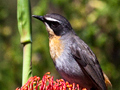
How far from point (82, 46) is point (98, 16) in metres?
1.86

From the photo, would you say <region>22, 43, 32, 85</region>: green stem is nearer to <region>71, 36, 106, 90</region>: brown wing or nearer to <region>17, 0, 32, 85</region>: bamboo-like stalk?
<region>17, 0, 32, 85</region>: bamboo-like stalk

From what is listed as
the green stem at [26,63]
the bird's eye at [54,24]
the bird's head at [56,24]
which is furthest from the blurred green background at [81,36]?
the green stem at [26,63]

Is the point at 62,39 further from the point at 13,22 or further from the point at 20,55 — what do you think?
the point at 13,22

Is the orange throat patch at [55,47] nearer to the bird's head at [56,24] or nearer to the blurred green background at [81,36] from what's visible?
the bird's head at [56,24]

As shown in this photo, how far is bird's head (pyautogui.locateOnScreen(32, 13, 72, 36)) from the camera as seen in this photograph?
337 centimetres

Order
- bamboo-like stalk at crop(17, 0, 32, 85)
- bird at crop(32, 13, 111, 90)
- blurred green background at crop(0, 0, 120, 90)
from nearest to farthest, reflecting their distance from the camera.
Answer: bamboo-like stalk at crop(17, 0, 32, 85) → bird at crop(32, 13, 111, 90) → blurred green background at crop(0, 0, 120, 90)

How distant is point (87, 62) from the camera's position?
12.5ft

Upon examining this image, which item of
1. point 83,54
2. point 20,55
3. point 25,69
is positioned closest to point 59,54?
point 83,54

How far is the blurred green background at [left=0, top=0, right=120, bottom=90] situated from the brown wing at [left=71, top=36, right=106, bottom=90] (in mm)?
1521

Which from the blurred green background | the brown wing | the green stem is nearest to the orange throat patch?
the brown wing

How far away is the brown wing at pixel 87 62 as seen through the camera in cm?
361

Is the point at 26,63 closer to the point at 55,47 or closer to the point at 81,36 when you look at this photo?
the point at 55,47

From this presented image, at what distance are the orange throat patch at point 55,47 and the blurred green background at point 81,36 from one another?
5.59 ft

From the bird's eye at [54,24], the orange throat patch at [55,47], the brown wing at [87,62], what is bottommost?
the brown wing at [87,62]
